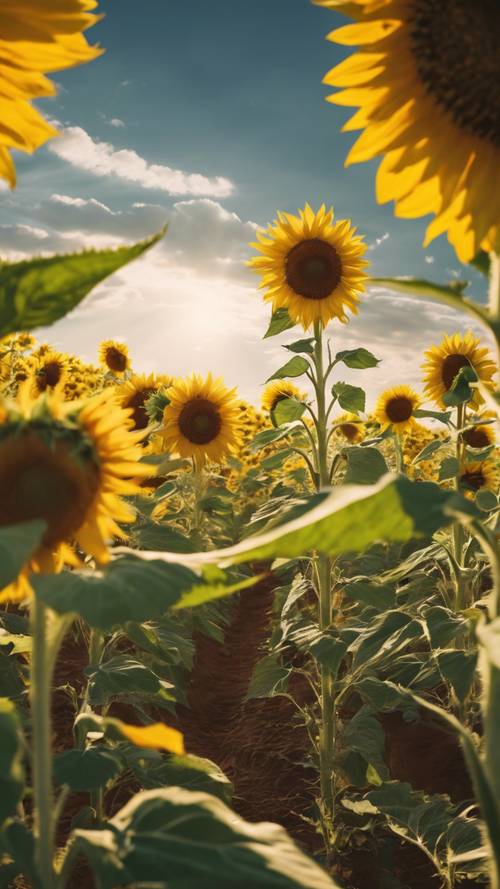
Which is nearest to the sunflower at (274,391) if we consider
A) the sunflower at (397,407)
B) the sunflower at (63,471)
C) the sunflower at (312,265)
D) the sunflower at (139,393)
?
the sunflower at (397,407)

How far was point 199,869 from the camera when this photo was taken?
929 mm

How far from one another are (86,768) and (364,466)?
194 centimetres

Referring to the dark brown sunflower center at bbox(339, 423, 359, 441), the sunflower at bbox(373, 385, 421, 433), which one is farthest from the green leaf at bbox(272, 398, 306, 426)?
the dark brown sunflower center at bbox(339, 423, 359, 441)

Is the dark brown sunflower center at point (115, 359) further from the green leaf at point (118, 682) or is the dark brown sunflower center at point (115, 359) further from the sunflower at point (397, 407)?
the green leaf at point (118, 682)

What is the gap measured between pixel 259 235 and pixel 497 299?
10.4 feet

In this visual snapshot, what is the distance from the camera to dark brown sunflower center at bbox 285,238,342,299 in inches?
161

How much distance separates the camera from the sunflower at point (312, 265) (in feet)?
13.5

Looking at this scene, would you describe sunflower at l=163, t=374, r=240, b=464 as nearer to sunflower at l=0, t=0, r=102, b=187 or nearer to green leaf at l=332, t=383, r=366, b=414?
green leaf at l=332, t=383, r=366, b=414

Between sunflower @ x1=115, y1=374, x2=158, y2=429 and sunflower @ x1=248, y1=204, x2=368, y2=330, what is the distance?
190 cm

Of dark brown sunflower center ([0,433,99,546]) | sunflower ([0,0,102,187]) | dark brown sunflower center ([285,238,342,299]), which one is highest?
dark brown sunflower center ([285,238,342,299])

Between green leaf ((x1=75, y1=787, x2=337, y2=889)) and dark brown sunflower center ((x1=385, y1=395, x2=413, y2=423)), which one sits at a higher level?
dark brown sunflower center ((x1=385, y1=395, x2=413, y2=423))

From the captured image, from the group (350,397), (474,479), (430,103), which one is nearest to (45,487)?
(430,103)

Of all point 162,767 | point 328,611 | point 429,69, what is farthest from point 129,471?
point 328,611

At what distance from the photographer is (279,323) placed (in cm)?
395
